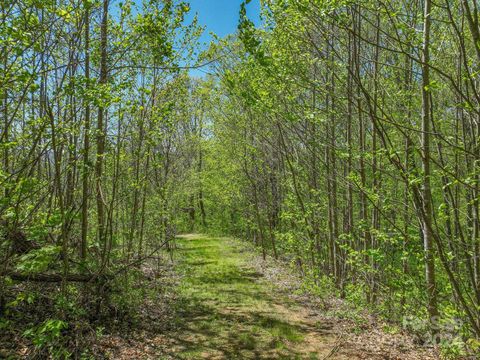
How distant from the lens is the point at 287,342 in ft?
24.2

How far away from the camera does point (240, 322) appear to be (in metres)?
8.53

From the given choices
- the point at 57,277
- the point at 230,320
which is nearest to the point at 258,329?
the point at 230,320

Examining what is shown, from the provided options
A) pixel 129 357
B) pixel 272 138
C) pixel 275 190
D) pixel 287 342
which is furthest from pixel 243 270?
pixel 129 357

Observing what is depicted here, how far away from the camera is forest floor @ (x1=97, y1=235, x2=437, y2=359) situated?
6676 millimetres

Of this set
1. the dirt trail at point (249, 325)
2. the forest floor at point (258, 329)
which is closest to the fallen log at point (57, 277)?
the forest floor at point (258, 329)

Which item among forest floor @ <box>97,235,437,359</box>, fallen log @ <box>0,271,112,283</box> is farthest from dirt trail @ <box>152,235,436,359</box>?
fallen log @ <box>0,271,112,283</box>

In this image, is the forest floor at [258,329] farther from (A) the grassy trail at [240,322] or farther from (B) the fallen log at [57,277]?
(B) the fallen log at [57,277]

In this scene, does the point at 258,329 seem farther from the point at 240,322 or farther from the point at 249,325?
the point at 240,322

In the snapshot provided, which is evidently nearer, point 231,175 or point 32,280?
point 32,280

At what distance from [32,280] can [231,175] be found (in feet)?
49.2

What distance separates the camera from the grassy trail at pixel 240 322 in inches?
270

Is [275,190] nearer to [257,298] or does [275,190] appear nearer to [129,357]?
[257,298]

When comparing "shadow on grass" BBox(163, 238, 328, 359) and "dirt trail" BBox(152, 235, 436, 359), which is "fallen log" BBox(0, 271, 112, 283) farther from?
"shadow on grass" BBox(163, 238, 328, 359)

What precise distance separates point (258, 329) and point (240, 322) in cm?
62
